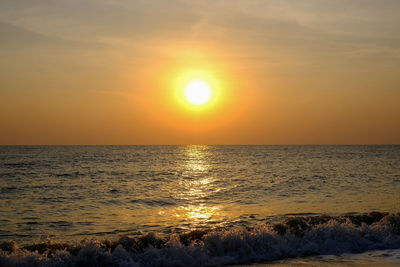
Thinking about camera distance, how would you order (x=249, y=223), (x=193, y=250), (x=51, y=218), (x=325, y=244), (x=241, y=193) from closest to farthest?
(x=193, y=250), (x=325, y=244), (x=249, y=223), (x=51, y=218), (x=241, y=193)

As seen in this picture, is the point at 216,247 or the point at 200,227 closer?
the point at 216,247

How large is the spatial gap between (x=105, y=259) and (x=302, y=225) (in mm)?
7441

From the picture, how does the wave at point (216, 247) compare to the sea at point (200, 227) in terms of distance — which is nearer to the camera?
the wave at point (216, 247)

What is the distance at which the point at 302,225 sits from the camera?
14.3 m

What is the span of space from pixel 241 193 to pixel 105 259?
16.9m

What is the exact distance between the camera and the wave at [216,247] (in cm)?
1103

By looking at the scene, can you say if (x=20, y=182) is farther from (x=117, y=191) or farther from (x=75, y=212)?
(x=75, y=212)

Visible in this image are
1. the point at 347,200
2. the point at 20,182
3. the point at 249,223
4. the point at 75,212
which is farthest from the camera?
the point at 20,182

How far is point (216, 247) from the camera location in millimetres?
12008

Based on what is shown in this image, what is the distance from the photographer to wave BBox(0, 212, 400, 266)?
11.0 metres

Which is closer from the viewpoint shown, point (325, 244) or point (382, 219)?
point (325, 244)

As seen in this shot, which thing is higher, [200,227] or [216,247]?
[216,247]

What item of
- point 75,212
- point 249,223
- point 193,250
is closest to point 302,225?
point 249,223

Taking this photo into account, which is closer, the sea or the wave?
the wave
